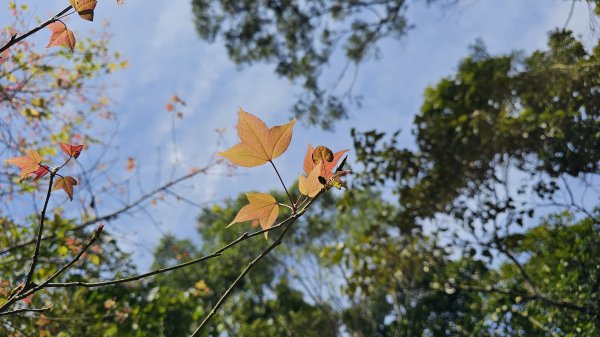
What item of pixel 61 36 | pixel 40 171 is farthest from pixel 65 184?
pixel 61 36

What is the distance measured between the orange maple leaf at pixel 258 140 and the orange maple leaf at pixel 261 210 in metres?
0.09

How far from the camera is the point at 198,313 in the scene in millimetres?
3709

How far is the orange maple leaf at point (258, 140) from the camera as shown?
638 millimetres

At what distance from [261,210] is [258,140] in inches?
5.9

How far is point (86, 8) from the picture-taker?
772 mm

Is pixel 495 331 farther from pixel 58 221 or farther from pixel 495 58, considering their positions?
pixel 58 221

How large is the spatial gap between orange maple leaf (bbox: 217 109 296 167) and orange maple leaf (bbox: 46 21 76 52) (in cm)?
49

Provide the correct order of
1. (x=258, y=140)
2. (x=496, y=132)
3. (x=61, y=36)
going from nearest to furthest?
(x=258, y=140) → (x=61, y=36) → (x=496, y=132)

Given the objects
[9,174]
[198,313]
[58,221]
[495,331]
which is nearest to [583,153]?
[495,331]

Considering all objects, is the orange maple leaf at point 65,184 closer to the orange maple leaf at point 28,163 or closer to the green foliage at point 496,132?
the orange maple leaf at point 28,163

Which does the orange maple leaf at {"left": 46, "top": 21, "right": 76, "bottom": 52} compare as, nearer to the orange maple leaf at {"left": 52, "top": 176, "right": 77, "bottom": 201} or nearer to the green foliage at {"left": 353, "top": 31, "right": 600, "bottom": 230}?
the orange maple leaf at {"left": 52, "top": 176, "right": 77, "bottom": 201}

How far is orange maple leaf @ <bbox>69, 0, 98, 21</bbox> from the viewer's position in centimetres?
76

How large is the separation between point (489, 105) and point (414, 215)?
1.23m

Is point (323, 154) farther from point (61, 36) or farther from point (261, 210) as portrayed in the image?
point (61, 36)
